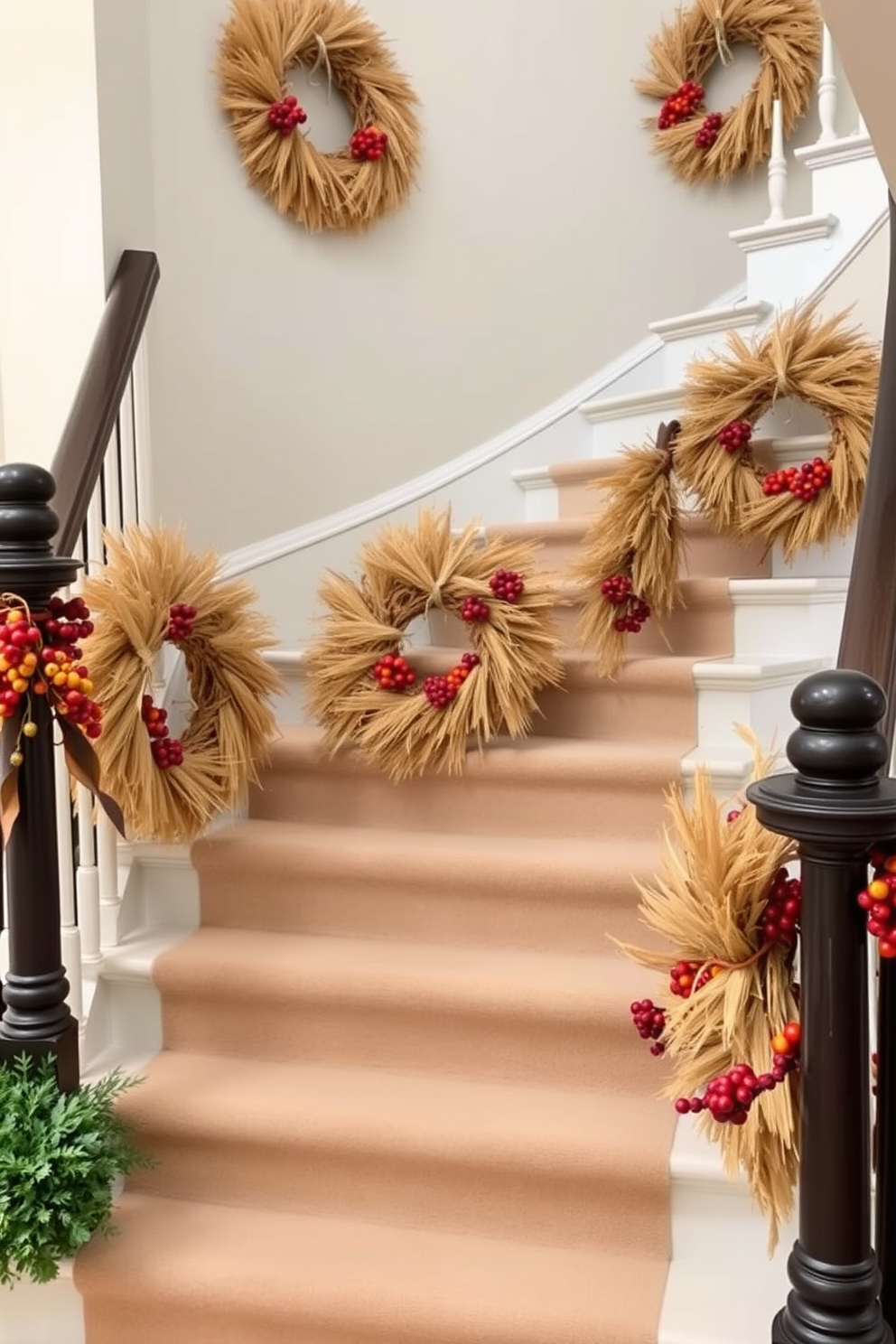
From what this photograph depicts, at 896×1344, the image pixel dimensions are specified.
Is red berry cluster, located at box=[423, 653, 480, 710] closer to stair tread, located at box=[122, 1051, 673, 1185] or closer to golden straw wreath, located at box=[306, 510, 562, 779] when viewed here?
golden straw wreath, located at box=[306, 510, 562, 779]

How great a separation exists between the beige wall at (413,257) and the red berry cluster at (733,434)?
103cm

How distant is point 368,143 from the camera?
9.51 ft

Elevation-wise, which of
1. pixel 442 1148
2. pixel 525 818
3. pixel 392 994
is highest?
pixel 525 818

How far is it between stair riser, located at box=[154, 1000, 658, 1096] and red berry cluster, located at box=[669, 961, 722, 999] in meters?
0.46

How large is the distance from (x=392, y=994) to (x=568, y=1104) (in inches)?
12.5

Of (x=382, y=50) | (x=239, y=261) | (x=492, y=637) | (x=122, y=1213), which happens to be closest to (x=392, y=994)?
(x=122, y=1213)

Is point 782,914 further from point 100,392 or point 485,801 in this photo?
point 100,392

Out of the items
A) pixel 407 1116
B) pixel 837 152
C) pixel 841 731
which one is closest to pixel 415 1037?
pixel 407 1116

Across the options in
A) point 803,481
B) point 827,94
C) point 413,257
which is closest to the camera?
point 803,481

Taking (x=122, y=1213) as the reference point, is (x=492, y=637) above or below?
above

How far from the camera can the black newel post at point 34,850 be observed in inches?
64.0

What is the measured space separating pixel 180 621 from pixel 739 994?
1200mm

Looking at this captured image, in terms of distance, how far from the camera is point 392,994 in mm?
1840

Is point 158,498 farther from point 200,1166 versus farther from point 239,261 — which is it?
point 200,1166
